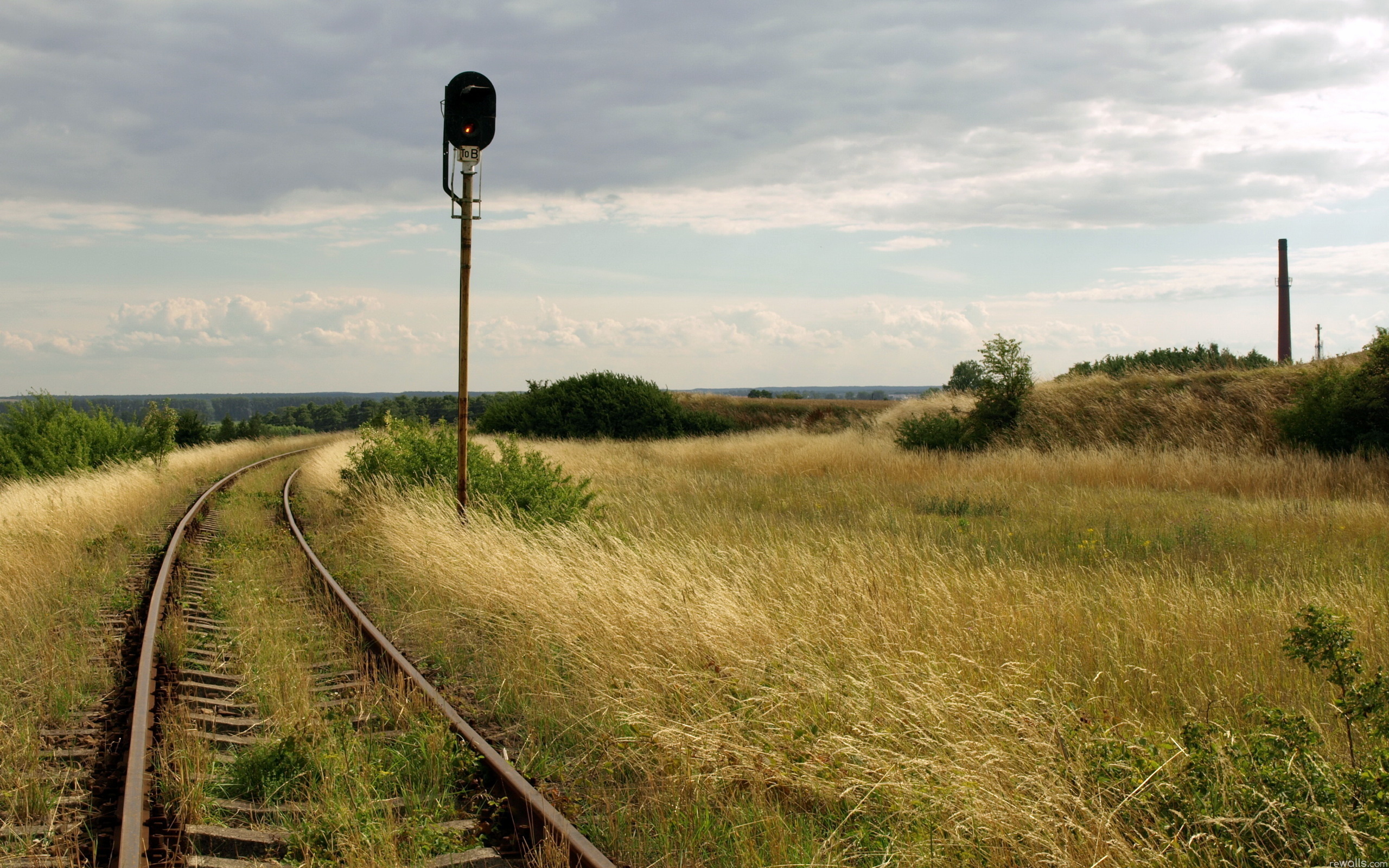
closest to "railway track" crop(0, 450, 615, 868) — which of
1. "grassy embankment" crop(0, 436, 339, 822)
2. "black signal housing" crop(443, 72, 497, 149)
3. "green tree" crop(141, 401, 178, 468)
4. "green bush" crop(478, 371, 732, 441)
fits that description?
"grassy embankment" crop(0, 436, 339, 822)

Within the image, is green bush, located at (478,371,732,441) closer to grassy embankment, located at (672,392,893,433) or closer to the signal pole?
grassy embankment, located at (672,392,893,433)

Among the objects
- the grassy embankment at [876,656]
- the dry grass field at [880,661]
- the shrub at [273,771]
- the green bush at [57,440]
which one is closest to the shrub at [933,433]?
the grassy embankment at [876,656]

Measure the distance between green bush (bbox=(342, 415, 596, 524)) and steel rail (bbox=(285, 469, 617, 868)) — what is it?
483 cm

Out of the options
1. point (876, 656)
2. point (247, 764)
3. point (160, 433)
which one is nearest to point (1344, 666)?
point (876, 656)

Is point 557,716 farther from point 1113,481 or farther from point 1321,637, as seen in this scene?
point 1113,481

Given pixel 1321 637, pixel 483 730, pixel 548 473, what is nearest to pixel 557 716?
pixel 483 730

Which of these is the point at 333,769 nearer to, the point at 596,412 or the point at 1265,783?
the point at 1265,783

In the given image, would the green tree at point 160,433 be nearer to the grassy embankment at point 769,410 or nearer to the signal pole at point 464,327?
the signal pole at point 464,327

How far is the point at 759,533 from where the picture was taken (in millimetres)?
10500

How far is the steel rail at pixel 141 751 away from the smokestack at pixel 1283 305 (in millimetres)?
53524

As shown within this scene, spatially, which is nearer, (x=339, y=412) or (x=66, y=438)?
(x=66, y=438)

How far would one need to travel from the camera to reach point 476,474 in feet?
43.7

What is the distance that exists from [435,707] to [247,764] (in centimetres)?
106

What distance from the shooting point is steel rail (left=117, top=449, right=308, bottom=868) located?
11.3 feet
